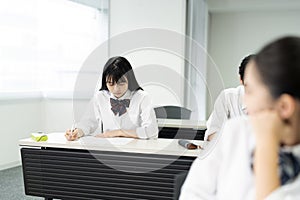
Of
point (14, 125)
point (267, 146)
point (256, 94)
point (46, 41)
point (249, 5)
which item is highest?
point (249, 5)

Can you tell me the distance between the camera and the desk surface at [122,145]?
2.09m

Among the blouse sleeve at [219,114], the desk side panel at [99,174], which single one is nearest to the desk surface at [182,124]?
the blouse sleeve at [219,114]

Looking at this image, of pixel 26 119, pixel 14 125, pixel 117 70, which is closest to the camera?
pixel 117 70

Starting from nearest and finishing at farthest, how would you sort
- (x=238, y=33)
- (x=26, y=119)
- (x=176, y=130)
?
(x=176, y=130) < (x=26, y=119) < (x=238, y=33)

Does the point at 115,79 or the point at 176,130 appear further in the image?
the point at 176,130

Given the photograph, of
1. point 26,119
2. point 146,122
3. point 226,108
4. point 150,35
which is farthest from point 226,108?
point 26,119

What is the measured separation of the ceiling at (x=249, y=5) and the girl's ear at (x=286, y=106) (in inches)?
193

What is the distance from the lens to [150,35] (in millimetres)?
4922

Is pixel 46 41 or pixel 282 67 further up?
pixel 46 41

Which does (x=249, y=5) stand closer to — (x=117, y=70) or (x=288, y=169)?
(x=117, y=70)

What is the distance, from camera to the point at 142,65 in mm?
4938

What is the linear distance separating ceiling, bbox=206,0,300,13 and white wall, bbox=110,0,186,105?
1.02 meters

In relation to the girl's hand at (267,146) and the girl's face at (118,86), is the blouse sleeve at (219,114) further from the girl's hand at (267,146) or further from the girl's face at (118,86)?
the girl's hand at (267,146)

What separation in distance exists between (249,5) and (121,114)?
350cm
